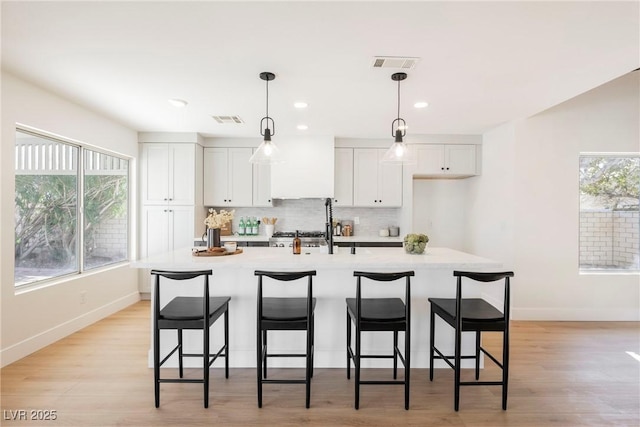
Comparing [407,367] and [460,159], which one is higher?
[460,159]

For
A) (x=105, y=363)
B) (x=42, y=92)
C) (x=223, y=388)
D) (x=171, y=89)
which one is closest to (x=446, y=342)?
(x=223, y=388)

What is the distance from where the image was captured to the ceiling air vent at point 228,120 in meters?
3.95

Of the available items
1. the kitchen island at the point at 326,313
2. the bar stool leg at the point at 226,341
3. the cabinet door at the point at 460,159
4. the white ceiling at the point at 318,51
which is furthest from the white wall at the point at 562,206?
the bar stool leg at the point at 226,341

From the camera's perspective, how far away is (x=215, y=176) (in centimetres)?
499

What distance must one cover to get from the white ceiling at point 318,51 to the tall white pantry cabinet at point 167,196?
1161 millimetres

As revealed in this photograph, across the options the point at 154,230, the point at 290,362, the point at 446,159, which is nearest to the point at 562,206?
the point at 446,159

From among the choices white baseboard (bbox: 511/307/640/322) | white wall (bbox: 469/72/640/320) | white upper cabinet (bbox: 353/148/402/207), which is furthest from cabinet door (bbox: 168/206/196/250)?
white baseboard (bbox: 511/307/640/322)

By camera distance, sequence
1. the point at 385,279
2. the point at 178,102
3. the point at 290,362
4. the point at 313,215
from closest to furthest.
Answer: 1. the point at 385,279
2. the point at 290,362
3. the point at 178,102
4. the point at 313,215

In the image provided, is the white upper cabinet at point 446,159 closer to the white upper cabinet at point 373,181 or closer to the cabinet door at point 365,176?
the white upper cabinet at point 373,181

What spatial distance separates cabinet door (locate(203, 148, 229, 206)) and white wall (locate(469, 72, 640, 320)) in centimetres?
407

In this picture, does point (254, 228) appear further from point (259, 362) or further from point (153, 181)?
point (259, 362)

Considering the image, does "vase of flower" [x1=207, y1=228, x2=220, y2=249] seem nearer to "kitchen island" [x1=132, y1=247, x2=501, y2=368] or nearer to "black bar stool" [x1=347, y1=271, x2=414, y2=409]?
"kitchen island" [x1=132, y1=247, x2=501, y2=368]

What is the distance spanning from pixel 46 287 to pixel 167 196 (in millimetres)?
1888

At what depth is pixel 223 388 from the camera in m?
2.39
